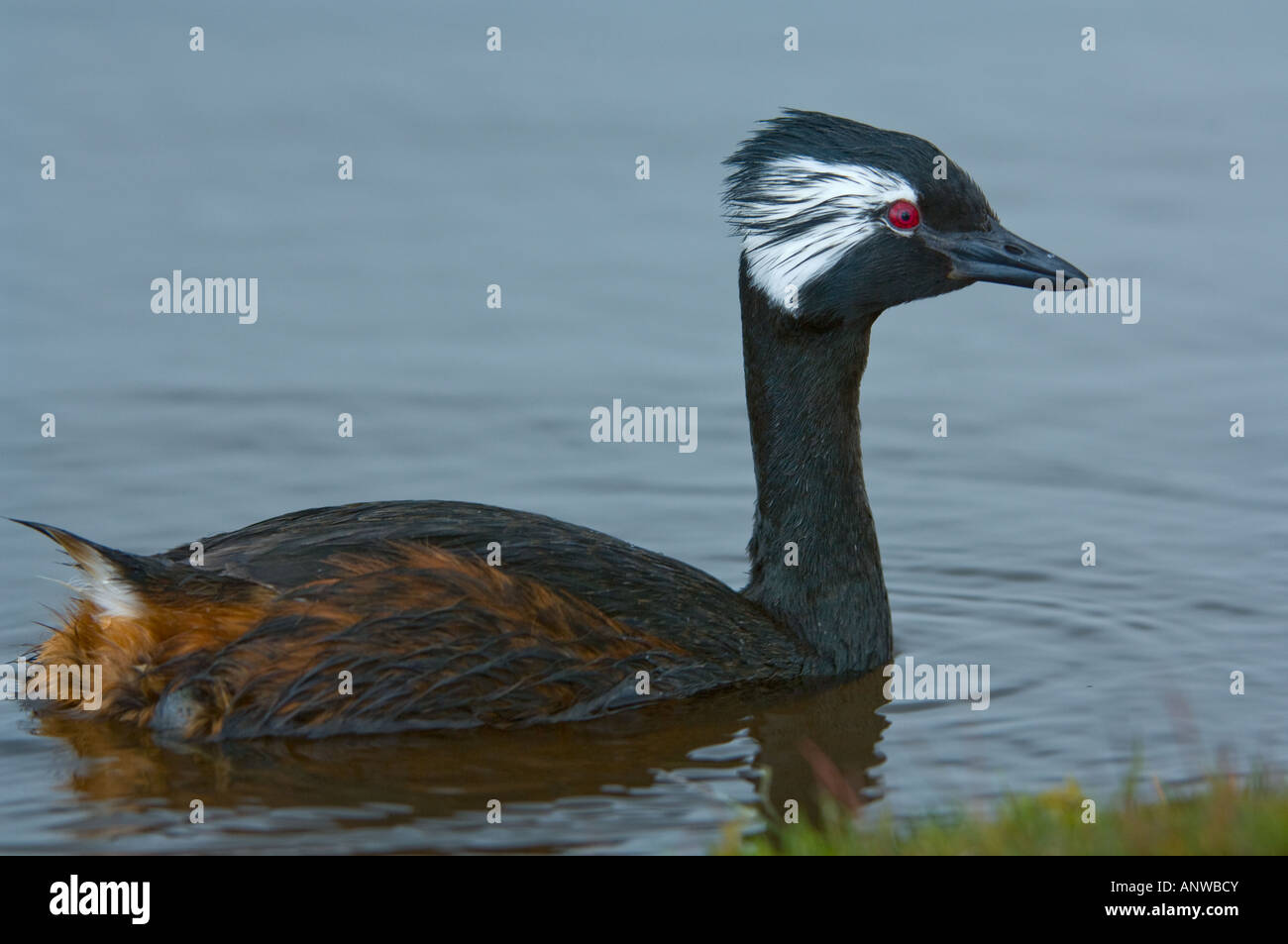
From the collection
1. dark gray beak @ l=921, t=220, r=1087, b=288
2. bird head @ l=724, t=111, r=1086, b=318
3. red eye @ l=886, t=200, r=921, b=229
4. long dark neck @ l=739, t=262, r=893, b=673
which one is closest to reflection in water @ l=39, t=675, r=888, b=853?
long dark neck @ l=739, t=262, r=893, b=673

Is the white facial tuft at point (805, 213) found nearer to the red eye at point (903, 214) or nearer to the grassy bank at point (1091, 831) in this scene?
→ the red eye at point (903, 214)

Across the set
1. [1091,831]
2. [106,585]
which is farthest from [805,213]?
[1091,831]

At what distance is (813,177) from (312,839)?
→ 155 inches

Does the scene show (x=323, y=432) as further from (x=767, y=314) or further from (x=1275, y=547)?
(x=1275, y=547)

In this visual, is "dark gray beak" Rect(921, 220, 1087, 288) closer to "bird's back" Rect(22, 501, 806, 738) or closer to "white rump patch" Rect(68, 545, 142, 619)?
"bird's back" Rect(22, 501, 806, 738)

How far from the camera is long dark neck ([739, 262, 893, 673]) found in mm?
10570

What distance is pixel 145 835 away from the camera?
8555 mm

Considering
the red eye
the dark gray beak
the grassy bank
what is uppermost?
the red eye

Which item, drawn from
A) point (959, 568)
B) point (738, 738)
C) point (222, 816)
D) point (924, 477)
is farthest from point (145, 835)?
point (924, 477)

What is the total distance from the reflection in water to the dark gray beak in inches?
87.8

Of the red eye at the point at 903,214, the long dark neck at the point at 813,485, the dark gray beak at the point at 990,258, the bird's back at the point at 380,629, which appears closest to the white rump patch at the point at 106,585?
the bird's back at the point at 380,629

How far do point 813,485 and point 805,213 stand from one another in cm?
134

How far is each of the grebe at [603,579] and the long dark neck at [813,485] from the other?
11 millimetres

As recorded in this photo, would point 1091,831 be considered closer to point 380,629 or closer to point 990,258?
point 380,629
